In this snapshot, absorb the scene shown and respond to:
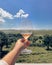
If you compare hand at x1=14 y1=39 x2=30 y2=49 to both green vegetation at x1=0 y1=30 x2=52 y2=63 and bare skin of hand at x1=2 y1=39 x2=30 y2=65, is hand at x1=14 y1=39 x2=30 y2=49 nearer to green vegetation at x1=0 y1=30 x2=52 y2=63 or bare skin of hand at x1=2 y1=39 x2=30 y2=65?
bare skin of hand at x1=2 y1=39 x2=30 y2=65

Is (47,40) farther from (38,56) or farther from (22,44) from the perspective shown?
(22,44)

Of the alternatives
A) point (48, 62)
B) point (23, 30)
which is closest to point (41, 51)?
point (48, 62)

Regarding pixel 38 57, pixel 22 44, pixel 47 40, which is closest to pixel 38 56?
pixel 38 57

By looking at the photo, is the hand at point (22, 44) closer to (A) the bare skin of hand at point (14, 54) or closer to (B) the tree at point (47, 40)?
(A) the bare skin of hand at point (14, 54)

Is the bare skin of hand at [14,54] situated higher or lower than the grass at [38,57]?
higher

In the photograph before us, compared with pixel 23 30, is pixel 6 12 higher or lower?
higher

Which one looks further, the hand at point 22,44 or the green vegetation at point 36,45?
the green vegetation at point 36,45

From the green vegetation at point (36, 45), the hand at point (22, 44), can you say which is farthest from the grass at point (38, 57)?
the hand at point (22, 44)

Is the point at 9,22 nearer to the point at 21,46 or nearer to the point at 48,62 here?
the point at 48,62
